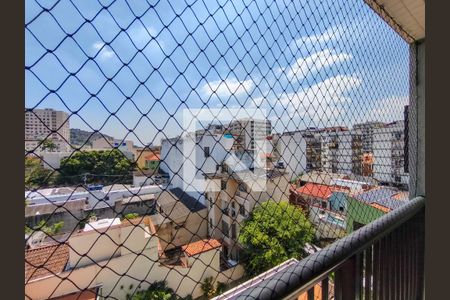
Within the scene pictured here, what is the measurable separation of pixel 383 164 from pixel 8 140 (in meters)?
1.81

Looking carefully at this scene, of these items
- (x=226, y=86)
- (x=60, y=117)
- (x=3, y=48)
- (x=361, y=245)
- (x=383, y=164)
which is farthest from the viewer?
(x=383, y=164)

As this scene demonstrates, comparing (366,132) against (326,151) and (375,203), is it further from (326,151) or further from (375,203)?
(375,203)

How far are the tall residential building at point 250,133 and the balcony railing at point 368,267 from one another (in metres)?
0.43

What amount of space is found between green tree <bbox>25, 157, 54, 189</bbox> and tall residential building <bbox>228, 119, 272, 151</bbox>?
0.56 metres

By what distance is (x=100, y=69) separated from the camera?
453 mm

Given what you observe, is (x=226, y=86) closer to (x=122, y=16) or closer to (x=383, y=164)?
(x=122, y=16)

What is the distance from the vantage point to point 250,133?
0.96 metres

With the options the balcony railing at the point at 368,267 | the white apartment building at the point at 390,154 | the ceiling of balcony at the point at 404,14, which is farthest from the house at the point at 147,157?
the white apartment building at the point at 390,154

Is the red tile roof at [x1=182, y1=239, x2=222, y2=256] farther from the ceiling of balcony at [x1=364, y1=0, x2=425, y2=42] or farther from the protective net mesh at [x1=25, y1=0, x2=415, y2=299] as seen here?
the ceiling of balcony at [x1=364, y1=0, x2=425, y2=42]

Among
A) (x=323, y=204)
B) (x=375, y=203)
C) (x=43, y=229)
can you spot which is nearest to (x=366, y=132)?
(x=375, y=203)

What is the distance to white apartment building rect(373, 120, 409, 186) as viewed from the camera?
1.57 metres

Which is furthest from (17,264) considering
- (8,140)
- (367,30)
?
(367,30)

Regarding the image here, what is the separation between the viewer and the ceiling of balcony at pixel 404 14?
1275mm

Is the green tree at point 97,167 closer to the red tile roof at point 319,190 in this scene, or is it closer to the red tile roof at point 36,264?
the red tile roof at point 36,264
